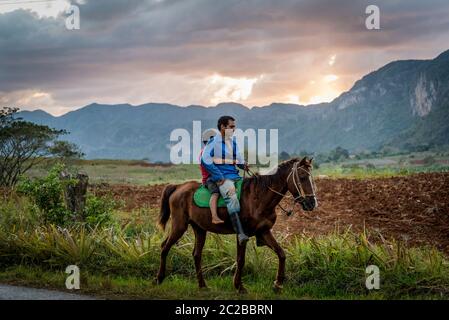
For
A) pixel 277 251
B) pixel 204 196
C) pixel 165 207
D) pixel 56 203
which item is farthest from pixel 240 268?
pixel 56 203

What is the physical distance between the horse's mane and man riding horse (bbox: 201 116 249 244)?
311 millimetres

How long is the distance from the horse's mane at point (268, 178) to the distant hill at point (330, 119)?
97414mm

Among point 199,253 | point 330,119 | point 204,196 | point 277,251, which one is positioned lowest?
point 199,253

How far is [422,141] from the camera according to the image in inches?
4077

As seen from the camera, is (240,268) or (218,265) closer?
(240,268)

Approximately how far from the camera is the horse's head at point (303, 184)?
10.0 metres

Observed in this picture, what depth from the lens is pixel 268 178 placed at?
34.7ft

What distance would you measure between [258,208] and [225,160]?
901 mm

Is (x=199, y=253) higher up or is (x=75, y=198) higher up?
(x=75, y=198)

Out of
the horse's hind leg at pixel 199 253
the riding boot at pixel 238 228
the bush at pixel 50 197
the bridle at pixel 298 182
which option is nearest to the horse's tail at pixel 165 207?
the horse's hind leg at pixel 199 253

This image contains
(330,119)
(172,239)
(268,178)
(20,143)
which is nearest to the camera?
(268,178)

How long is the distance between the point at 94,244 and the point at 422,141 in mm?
96171

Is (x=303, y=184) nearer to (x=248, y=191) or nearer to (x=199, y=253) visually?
(x=248, y=191)

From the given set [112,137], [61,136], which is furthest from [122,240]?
[112,137]
